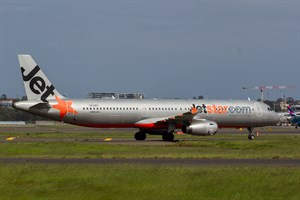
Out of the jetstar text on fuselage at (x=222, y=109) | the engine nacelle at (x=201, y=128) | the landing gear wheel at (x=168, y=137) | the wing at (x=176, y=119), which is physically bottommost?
the landing gear wheel at (x=168, y=137)

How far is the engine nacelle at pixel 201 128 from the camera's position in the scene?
57.7 meters

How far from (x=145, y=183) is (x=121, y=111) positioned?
37.3 meters

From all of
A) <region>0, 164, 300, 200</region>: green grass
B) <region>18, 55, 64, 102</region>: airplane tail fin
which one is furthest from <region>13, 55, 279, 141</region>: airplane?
<region>0, 164, 300, 200</region>: green grass

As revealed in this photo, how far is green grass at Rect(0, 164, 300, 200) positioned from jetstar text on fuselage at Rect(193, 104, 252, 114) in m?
34.6

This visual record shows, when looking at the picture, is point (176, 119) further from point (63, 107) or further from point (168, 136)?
point (63, 107)

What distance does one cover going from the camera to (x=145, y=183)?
22297 millimetres

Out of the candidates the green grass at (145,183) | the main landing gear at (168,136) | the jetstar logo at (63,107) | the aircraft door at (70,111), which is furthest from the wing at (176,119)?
the green grass at (145,183)

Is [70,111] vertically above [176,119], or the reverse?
[70,111]

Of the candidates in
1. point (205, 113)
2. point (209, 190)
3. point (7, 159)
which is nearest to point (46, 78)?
point (205, 113)

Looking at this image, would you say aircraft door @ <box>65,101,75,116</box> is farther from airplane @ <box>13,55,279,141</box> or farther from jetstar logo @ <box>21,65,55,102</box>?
jetstar logo @ <box>21,65,55,102</box>

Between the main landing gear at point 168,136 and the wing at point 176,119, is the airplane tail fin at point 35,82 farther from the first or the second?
the main landing gear at point 168,136

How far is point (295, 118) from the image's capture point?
128m

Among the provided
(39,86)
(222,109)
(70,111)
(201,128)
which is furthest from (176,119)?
(39,86)

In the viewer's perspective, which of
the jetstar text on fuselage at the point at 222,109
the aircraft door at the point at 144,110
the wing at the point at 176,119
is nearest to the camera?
the wing at the point at 176,119
